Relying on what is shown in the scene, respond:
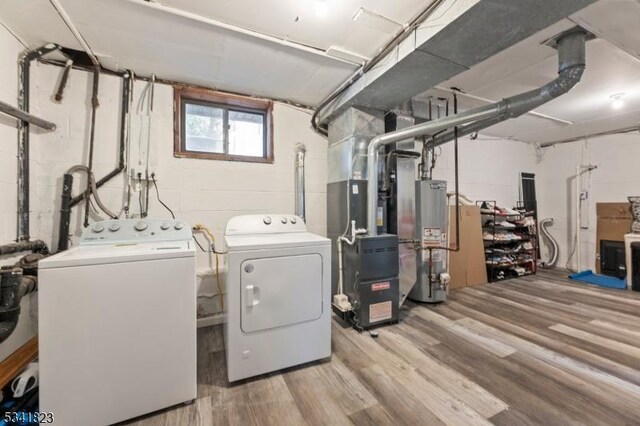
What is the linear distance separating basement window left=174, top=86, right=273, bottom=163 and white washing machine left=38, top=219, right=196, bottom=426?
1478 millimetres

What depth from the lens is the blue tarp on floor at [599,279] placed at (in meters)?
3.98

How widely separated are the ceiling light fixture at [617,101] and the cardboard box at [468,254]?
1975mm

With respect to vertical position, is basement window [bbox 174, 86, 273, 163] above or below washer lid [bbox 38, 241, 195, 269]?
above

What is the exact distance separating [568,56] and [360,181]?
73.7 inches

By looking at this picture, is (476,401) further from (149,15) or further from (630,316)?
(149,15)

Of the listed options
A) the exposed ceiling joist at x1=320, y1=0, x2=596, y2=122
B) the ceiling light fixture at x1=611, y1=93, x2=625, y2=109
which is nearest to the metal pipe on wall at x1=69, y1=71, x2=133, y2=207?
the exposed ceiling joist at x1=320, y1=0, x2=596, y2=122

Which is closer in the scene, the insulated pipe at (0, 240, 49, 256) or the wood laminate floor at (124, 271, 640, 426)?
the wood laminate floor at (124, 271, 640, 426)

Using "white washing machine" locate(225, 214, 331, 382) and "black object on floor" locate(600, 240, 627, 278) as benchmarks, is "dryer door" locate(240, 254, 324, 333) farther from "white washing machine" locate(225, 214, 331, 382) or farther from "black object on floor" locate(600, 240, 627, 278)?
"black object on floor" locate(600, 240, 627, 278)

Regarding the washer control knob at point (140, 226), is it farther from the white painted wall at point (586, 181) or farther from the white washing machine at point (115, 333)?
the white painted wall at point (586, 181)

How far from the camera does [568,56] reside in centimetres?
197

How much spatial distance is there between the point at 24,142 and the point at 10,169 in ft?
0.83

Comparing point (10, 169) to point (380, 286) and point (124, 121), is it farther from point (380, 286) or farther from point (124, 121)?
point (380, 286)

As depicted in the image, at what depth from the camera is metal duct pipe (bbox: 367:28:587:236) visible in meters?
1.95

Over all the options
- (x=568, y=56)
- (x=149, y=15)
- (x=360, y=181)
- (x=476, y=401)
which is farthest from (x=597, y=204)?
(x=149, y=15)
